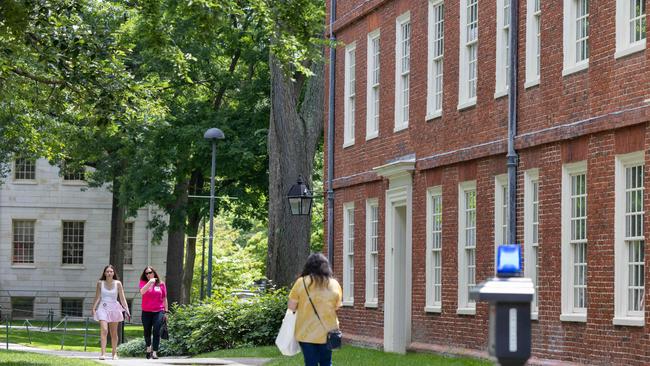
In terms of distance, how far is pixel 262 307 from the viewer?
3378cm

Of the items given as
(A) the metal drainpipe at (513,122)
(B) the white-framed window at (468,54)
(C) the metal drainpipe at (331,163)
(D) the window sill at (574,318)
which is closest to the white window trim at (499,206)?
(A) the metal drainpipe at (513,122)

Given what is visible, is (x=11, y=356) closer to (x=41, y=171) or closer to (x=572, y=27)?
(x=572, y=27)

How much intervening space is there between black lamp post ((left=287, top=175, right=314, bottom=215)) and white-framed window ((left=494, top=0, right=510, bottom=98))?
9.44 meters

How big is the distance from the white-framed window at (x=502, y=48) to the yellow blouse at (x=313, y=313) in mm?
8416

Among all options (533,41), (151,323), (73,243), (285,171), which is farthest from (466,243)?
(73,243)

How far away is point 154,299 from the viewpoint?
27.6 m

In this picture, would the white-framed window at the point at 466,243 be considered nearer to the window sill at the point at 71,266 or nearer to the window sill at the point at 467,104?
the window sill at the point at 467,104

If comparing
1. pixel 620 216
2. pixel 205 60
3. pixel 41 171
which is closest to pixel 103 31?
pixel 620 216

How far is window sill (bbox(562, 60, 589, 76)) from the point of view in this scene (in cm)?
2016

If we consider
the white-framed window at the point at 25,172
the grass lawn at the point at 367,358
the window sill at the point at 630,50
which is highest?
the white-framed window at the point at 25,172

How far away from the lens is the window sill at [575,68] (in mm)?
20156

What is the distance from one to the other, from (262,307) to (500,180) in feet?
37.9

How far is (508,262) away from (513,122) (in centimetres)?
1508

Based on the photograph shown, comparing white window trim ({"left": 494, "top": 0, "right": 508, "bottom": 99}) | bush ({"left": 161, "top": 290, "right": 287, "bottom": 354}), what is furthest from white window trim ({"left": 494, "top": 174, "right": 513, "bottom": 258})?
bush ({"left": 161, "top": 290, "right": 287, "bottom": 354})
